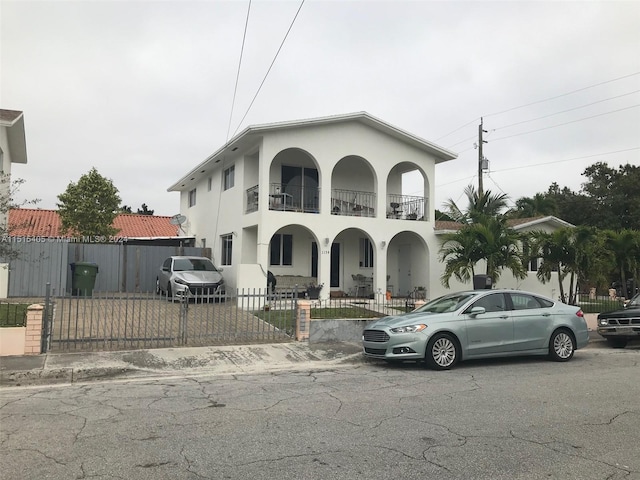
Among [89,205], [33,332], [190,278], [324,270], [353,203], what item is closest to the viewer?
[33,332]

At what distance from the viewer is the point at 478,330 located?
9539 millimetres

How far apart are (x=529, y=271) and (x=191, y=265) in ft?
46.7

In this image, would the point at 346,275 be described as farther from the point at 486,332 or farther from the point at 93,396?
the point at 93,396

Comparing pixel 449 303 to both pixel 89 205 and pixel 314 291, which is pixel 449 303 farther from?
pixel 89 205

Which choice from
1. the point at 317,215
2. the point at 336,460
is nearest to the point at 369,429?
the point at 336,460

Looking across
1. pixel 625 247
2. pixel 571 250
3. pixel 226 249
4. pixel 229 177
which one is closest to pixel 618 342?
pixel 571 250

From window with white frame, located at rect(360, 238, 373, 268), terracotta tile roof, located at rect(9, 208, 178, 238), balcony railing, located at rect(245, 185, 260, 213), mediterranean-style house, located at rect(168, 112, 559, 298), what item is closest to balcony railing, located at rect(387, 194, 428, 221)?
mediterranean-style house, located at rect(168, 112, 559, 298)

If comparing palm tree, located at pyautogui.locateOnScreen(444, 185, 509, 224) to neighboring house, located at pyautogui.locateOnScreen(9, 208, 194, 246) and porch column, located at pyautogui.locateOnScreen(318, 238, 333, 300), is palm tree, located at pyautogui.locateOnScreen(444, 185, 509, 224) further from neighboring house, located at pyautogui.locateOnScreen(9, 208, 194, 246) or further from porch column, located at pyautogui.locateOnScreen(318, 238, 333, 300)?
neighboring house, located at pyautogui.locateOnScreen(9, 208, 194, 246)

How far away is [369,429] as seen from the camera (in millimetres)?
5574

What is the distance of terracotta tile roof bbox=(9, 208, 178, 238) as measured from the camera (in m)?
29.7

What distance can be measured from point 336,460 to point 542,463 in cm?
185

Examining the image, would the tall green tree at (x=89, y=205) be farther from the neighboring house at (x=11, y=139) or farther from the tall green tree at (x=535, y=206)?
the tall green tree at (x=535, y=206)

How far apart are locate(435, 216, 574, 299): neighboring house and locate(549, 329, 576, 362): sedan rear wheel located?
34.3 ft

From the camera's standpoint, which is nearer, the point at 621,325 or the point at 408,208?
the point at 621,325
